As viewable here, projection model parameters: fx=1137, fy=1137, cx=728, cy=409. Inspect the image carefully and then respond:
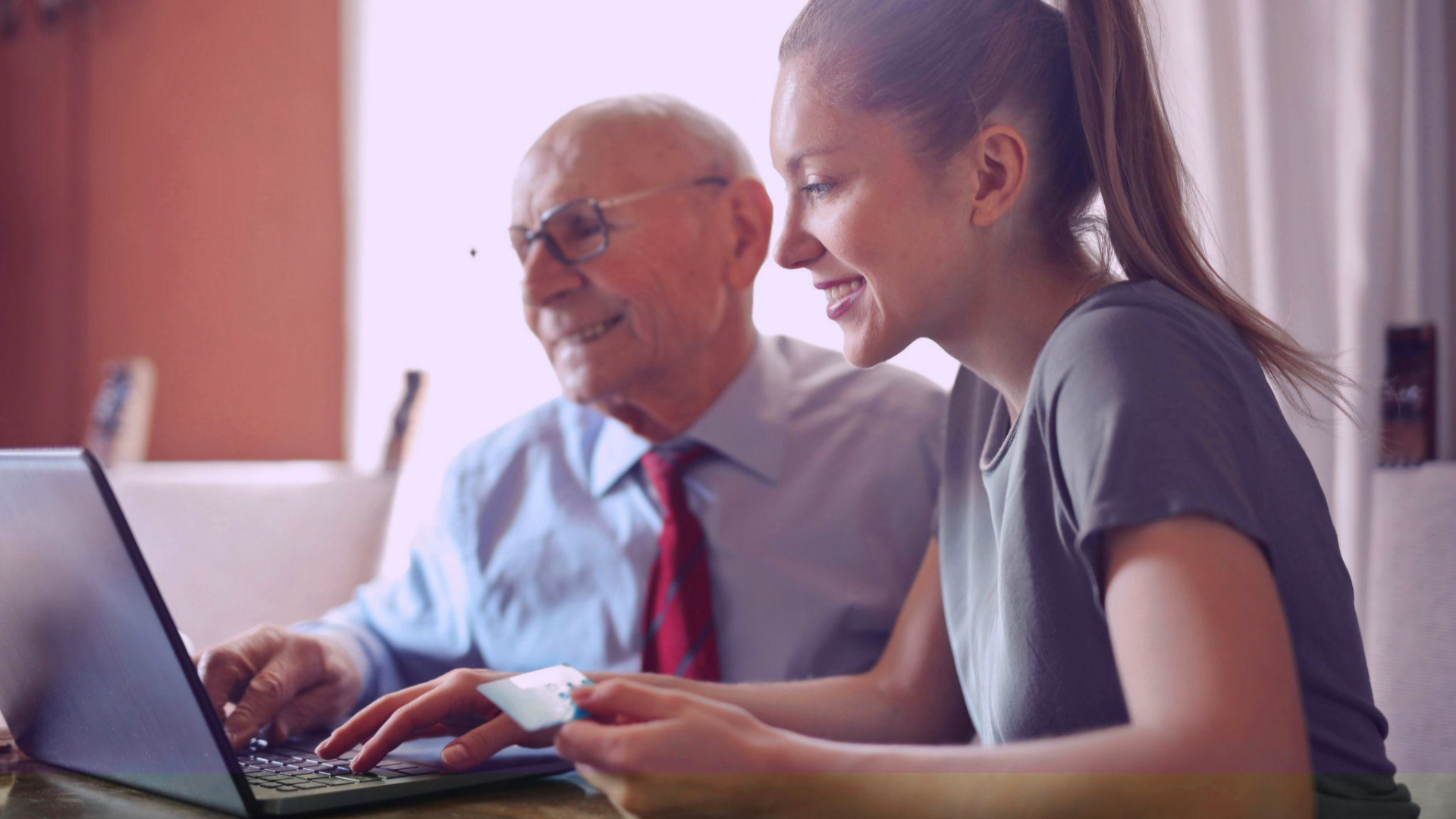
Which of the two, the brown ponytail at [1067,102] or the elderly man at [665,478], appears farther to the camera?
the elderly man at [665,478]

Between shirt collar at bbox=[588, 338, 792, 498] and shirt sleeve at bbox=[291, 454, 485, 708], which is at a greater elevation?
shirt collar at bbox=[588, 338, 792, 498]

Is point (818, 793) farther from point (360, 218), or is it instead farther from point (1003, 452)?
point (360, 218)

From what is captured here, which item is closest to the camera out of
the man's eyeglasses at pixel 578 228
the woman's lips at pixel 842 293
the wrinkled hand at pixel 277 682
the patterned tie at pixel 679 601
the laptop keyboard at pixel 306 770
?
the laptop keyboard at pixel 306 770

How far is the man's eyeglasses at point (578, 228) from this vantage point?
1.52m

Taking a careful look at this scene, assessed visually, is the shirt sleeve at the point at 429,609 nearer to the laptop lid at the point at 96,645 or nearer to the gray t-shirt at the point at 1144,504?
the laptop lid at the point at 96,645

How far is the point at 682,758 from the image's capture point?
61 centimetres

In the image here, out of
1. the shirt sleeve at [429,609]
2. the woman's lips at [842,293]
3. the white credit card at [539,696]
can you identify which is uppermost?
the woman's lips at [842,293]

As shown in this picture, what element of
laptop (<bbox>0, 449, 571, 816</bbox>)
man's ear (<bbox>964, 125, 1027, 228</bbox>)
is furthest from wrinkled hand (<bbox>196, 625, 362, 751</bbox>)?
man's ear (<bbox>964, 125, 1027, 228</bbox>)

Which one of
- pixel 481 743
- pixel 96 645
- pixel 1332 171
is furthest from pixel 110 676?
pixel 1332 171

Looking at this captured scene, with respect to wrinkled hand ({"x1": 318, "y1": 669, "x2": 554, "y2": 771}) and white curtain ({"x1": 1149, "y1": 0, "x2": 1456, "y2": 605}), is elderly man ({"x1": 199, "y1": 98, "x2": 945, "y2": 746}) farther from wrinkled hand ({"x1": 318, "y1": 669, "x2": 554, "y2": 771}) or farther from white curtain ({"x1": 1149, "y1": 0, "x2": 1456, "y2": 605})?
white curtain ({"x1": 1149, "y1": 0, "x2": 1456, "y2": 605})

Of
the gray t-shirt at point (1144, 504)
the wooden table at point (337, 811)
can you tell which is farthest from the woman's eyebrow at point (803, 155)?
the wooden table at point (337, 811)

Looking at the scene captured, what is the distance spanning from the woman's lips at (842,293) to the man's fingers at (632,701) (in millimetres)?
444

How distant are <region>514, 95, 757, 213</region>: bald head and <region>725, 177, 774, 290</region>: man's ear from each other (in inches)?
1.0

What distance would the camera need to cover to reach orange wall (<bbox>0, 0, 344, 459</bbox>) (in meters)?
3.41
